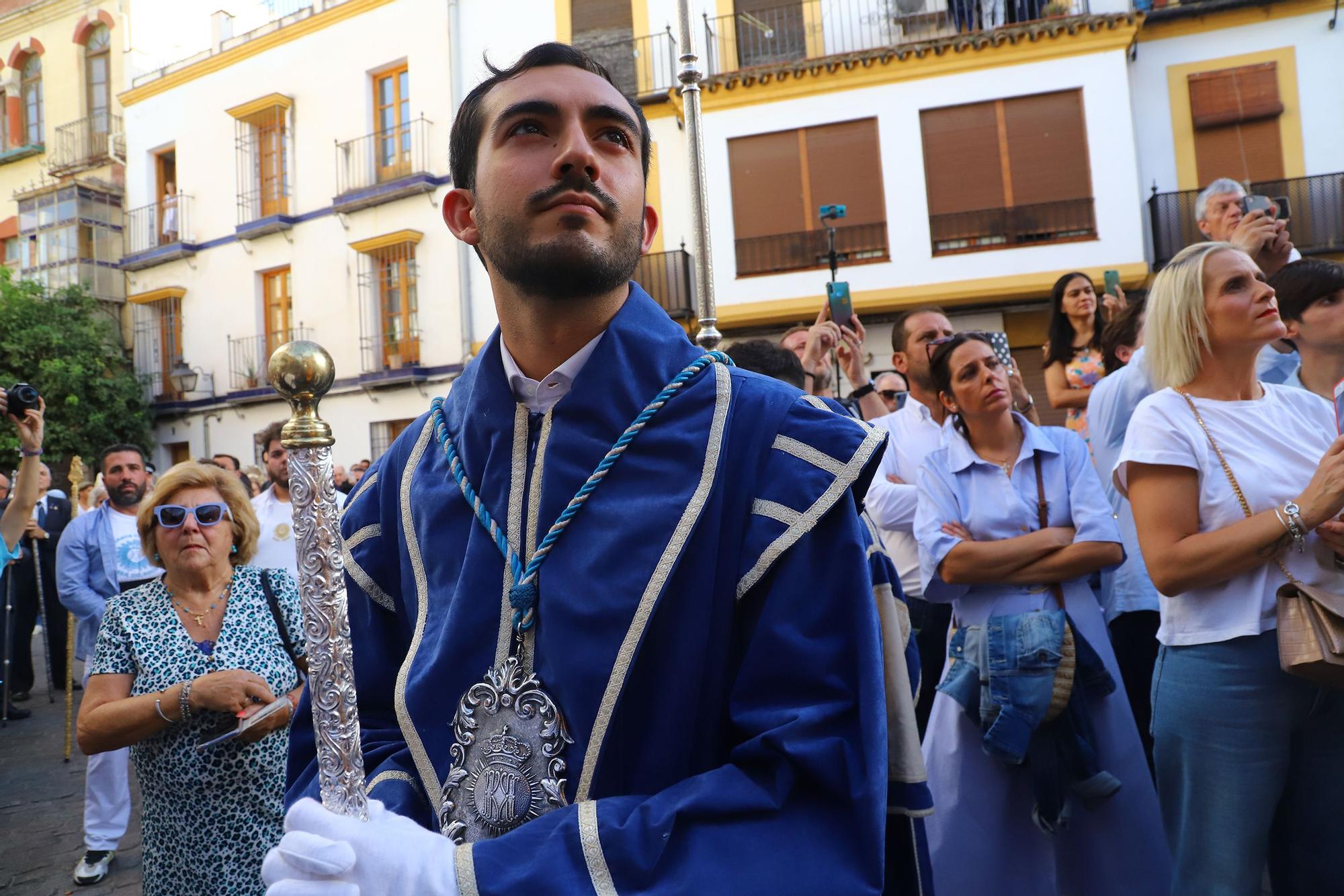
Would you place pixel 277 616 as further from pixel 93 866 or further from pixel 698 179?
pixel 93 866

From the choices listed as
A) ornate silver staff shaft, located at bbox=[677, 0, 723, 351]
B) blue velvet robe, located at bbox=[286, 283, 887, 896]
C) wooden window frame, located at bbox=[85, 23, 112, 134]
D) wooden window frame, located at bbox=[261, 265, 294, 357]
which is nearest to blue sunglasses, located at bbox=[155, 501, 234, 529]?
ornate silver staff shaft, located at bbox=[677, 0, 723, 351]

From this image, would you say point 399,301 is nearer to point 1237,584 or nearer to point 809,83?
point 809,83

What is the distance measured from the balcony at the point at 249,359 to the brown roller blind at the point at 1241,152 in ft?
51.4

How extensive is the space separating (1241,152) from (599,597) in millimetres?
16114

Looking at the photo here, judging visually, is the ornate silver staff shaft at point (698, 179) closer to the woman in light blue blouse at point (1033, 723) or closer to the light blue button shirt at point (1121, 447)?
the woman in light blue blouse at point (1033, 723)

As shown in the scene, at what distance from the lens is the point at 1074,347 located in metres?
5.15

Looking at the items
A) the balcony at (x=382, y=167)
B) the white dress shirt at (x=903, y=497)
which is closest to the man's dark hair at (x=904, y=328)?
the white dress shirt at (x=903, y=497)

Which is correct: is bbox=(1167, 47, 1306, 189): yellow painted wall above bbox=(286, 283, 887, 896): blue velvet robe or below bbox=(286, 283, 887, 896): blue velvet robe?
above

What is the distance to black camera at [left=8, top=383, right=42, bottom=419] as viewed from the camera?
470cm

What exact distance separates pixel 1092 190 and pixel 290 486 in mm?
15283

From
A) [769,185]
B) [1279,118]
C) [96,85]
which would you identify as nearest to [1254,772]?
[769,185]

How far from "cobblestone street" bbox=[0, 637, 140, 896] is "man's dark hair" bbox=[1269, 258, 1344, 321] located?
5198 mm

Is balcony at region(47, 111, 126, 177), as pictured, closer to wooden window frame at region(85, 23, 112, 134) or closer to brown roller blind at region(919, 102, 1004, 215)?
wooden window frame at region(85, 23, 112, 134)

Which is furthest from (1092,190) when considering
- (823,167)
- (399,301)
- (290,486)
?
(290,486)
